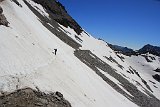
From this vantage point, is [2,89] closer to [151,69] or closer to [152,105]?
[152,105]

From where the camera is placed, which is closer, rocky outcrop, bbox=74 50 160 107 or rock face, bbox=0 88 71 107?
rock face, bbox=0 88 71 107

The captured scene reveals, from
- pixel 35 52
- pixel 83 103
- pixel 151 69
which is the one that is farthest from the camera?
pixel 151 69

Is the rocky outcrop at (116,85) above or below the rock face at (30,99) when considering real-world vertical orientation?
above

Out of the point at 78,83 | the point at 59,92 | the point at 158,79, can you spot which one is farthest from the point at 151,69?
the point at 59,92

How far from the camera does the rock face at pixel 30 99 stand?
1691cm

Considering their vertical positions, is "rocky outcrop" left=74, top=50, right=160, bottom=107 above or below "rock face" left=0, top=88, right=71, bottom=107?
above

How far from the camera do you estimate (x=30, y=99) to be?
18.2 metres

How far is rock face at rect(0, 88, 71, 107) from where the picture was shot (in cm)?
1691

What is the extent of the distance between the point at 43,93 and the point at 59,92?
81.1 inches

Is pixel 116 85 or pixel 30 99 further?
pixel 116 85

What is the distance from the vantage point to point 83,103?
2480 cm

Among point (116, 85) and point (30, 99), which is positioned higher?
point (116, 85)

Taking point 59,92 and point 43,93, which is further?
point 59,92

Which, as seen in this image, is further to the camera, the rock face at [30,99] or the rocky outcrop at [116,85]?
the rocky outcrop at [116,85]
